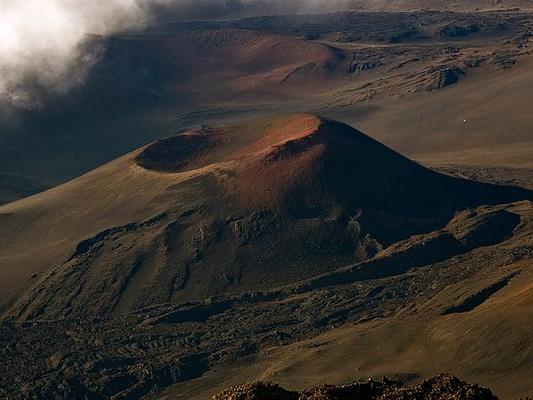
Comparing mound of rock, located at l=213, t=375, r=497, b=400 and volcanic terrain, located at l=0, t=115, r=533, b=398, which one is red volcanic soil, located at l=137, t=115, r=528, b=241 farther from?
mound of rock, located at l=213, t=375, r=497, b=400

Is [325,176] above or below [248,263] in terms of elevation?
above

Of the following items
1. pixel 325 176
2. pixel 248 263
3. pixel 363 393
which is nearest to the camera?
pixel 363 393

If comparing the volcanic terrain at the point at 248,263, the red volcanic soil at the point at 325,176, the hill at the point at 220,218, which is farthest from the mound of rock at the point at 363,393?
the red volcanic soil at the point at 325,176

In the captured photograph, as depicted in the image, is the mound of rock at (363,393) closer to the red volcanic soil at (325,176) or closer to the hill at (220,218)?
the hill at (220,218)

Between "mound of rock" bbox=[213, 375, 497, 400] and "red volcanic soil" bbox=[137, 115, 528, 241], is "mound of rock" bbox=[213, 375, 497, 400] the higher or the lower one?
the higher one

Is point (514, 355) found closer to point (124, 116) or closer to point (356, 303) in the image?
point (356, 303)

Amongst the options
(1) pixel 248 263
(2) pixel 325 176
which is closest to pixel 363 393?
(1) pixel 248 263

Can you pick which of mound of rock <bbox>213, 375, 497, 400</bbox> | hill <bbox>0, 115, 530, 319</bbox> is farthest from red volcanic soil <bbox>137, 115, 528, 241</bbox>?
mound of rock <bbox>213, 375, 497, 400</bbox>

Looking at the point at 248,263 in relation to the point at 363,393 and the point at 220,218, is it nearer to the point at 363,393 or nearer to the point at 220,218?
the point at 220,218
